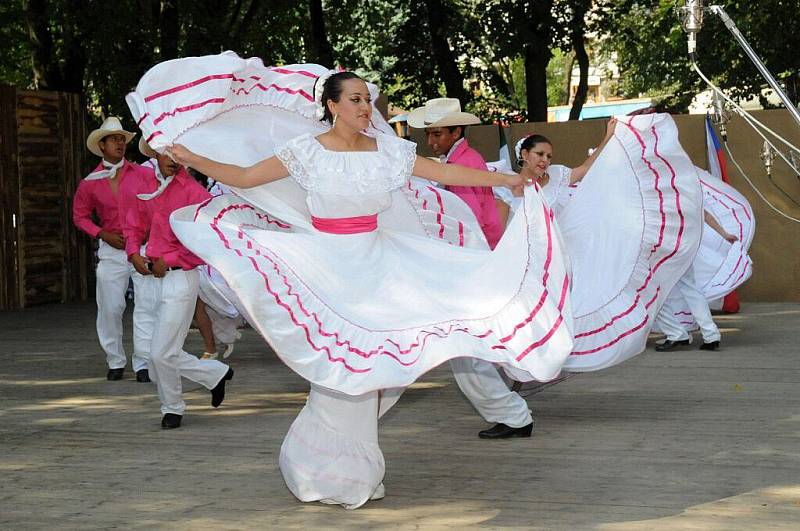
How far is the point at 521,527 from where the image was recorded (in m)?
5.38

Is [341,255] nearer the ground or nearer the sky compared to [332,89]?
nearer the ground

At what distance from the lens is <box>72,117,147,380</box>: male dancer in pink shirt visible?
420 inches

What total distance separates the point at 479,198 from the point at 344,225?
3.03 m

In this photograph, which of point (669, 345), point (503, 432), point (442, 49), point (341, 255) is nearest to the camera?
point (341, 255)

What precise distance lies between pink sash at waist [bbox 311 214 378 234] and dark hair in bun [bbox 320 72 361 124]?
53 centimetres

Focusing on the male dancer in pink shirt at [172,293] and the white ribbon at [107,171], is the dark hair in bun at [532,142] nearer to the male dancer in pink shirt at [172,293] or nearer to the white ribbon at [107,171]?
the male dancer in pink shirt at [172,293]

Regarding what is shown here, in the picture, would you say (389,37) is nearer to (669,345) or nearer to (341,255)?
(669,345)

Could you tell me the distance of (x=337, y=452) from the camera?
5.77 metres

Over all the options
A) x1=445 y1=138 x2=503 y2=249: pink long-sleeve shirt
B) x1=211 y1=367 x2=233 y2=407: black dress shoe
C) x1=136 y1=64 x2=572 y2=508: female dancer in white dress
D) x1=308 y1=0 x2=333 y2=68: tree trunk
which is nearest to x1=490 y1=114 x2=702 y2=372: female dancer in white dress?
x1=445 y1=138 x2=503 y2=249: pink long-sleeve shirt

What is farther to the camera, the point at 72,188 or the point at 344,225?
the point at 72,188

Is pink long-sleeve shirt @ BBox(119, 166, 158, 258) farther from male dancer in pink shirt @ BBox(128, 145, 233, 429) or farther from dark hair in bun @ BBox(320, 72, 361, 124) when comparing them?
dark hair in bun @ BBox(320, 72, 361, 124)

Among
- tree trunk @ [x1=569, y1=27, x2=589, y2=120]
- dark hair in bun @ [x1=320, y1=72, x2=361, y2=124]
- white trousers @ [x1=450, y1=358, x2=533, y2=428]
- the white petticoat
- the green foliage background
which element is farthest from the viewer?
tree trunk @ [x1=569, y1=27, x2=589, y2=120]

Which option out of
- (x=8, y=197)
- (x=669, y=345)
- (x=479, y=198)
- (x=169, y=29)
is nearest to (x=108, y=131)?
(x=479, y=198)

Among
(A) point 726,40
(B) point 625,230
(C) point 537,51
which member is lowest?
(B) point 625,230
